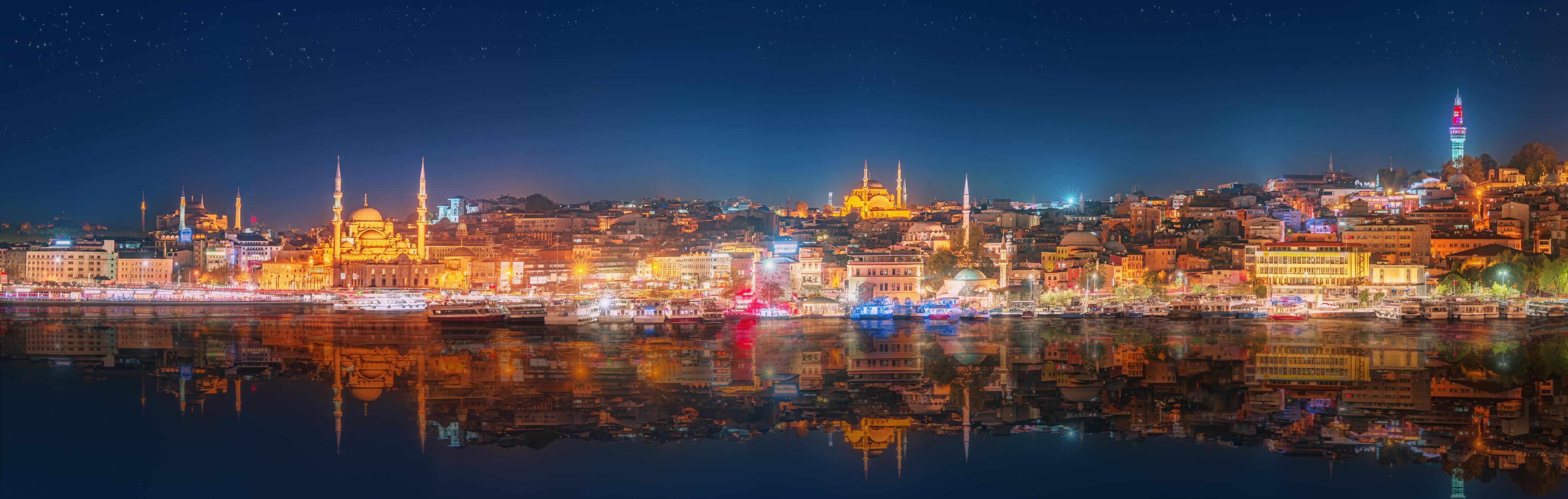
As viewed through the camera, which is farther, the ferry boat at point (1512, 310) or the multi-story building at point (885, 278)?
the multi-story building at point (885, 278)

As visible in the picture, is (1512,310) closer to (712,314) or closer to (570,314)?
(712,314)

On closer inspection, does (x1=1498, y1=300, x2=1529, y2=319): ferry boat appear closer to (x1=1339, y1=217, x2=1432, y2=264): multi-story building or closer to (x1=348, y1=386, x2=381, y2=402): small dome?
(x1=1339, y1=217, x2=1432, y2=264): multi-story building

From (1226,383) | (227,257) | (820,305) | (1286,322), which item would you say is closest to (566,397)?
(1226,383)

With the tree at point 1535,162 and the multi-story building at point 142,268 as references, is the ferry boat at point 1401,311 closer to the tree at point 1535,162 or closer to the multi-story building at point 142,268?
the tree at point 1535,162

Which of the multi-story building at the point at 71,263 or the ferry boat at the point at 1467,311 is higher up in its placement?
the multi-story building at the point at 71,263

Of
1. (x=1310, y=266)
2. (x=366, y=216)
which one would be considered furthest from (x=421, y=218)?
(x=1310, y=266)

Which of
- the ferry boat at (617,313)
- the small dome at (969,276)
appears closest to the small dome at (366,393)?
the ferry boat at (617,313)

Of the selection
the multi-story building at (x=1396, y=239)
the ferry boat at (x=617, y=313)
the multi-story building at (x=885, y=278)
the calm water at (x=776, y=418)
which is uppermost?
the multi-story building at (x=1396, y=239)

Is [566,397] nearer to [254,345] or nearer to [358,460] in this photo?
[358,460]
